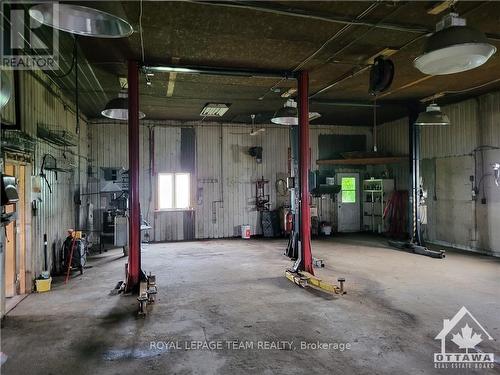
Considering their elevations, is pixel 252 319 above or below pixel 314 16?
below

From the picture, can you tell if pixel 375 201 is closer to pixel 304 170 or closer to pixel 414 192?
pixel 414 192

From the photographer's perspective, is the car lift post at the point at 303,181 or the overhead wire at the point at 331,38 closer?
the overhead wire at the point at 331,38

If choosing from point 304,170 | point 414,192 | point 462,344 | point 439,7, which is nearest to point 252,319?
point 462,344

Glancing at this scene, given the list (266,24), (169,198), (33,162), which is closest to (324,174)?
(169,198)

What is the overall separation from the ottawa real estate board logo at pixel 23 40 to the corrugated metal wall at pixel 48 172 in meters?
0.24

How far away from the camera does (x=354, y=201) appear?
11.3 m

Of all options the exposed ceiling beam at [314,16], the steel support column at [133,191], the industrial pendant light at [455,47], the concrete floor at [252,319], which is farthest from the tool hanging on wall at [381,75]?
the steel support column at [133,191]

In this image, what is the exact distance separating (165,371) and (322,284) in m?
2.73

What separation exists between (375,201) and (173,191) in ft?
20.5

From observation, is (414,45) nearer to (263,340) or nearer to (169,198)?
(263,340)

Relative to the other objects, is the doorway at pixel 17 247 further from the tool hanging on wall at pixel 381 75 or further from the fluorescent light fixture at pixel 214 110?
the tool hanging on wall at pixel 381 75

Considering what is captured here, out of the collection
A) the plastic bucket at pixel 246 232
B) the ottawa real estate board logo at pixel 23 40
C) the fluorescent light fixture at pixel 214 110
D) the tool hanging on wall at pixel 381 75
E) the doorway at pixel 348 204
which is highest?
the fluorescent light fixture at pixel 214 110

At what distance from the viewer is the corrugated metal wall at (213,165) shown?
9.62m

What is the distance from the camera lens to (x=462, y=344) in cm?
332
